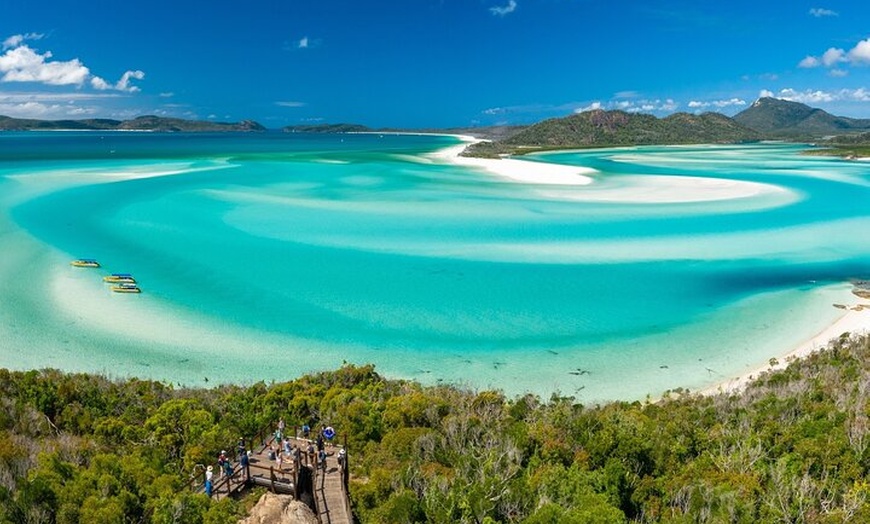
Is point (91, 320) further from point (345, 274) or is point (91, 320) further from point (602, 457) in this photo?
point (602, 457)

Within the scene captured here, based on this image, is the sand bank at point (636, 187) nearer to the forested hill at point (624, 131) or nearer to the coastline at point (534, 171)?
the coastline at point (534, 171)

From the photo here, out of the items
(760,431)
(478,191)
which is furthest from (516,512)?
(478,191)

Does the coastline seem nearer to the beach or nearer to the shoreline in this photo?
the beach

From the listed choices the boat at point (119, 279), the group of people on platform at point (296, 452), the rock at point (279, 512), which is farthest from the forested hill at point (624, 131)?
the rock at point (279, 512)

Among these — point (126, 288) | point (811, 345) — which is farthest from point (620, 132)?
point (126, 288)

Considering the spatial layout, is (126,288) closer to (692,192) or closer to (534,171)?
(692,192)

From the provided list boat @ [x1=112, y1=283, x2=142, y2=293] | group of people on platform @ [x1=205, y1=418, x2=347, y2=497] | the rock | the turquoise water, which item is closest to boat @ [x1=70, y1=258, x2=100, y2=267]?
the turquoise water
